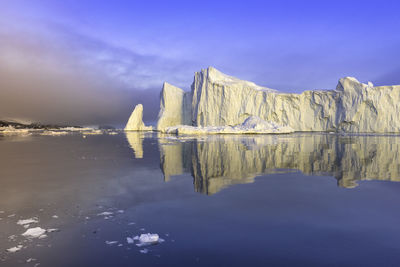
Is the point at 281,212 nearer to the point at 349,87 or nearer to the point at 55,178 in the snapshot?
the point at 55,178

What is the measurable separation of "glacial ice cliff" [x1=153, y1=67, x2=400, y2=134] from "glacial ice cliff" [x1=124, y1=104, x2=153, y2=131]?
8313 millimetres

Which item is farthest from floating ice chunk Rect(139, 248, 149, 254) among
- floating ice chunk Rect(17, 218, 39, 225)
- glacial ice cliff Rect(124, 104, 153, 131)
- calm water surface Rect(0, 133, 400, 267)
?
glacial ice cliff Rect(124, 104, 153, 131)

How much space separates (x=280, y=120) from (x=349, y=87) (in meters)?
8.83

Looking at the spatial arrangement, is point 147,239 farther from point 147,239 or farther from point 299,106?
point 299,106

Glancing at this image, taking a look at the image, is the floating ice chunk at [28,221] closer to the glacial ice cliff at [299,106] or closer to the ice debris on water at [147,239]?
the ice debris on water at [147,239]

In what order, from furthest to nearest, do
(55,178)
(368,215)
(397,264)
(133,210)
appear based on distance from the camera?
(55,178), (133,210), (368,215), (397,264)

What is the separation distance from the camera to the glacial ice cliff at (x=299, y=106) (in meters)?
29.0

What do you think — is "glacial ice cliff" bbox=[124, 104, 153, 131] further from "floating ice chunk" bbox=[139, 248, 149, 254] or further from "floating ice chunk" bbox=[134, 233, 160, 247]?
"floating ice chunk" bbox=[139, 248, 149, 254]

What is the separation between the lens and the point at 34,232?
2504mm

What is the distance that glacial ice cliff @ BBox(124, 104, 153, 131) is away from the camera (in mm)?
41938

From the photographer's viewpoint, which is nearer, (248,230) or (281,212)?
(248,230)

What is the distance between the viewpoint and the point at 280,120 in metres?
33.1

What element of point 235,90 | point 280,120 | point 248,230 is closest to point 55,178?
point 248,230

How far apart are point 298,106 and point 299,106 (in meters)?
0.12
